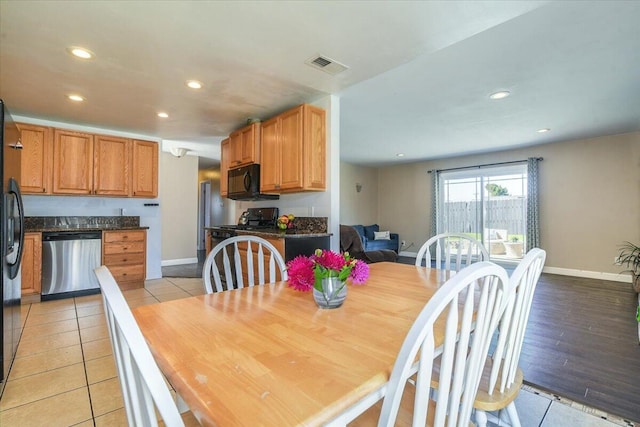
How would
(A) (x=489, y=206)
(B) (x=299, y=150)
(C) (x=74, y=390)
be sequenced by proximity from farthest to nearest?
(A) (x=489, y=206), (B) (x=299, y=150), (C) (x=74, y=390)

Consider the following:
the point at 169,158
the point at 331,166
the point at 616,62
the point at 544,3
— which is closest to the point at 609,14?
the point at 544,3

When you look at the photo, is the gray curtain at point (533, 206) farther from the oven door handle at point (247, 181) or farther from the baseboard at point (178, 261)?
the baseboard at point (178, 261)

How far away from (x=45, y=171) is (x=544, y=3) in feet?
17.2

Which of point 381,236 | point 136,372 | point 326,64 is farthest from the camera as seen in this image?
point 381,236

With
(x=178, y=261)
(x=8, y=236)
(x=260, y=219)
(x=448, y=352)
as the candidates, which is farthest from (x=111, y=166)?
(x=448, y=352)

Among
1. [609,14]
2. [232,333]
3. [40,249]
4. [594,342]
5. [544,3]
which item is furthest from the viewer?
[40,249]

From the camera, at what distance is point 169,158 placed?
627cm

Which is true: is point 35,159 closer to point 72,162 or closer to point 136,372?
point 72,162

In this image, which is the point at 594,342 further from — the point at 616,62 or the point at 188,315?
the point at 188,315

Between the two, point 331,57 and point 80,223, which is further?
point 80,223

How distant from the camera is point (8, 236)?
1.92 metres

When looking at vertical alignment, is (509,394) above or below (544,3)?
below

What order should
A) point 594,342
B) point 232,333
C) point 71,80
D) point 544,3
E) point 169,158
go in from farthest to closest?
point 169,158 < point 71,80 < point 594,342 < point 544,3 < point 232,333

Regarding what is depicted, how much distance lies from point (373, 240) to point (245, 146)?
401cm
